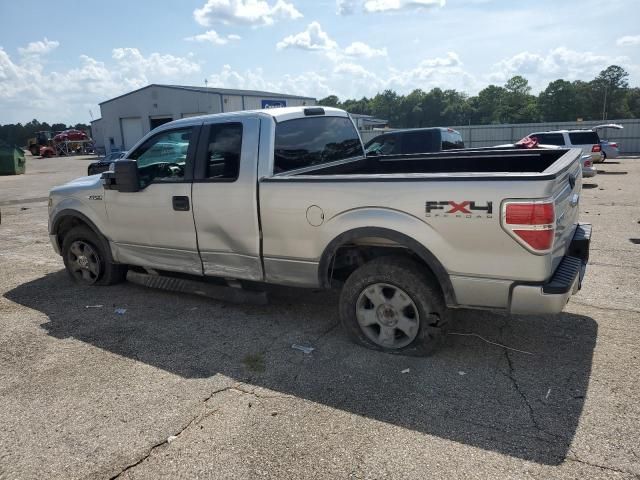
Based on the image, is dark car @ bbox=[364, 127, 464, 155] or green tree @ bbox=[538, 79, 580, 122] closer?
dark car @ bbox=[364, 127, 464, 155]

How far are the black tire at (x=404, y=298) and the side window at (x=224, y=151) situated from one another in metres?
1.50

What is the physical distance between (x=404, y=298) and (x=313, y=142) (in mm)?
1980

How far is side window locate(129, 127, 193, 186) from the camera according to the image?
4.96 m

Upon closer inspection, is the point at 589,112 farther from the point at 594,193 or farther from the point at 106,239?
the point at 106,239

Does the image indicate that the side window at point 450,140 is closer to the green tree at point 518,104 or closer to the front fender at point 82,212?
the front fender at point 82,212

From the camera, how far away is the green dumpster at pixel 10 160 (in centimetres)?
2745

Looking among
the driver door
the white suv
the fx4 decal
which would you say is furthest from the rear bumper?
the white suv

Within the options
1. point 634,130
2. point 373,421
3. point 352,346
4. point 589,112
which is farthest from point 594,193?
point 589,112

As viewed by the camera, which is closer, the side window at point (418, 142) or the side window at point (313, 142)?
the side window at point (313, 142)

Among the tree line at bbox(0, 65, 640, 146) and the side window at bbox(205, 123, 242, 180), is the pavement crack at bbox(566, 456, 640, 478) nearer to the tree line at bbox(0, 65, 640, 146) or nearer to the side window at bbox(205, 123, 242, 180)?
the side window at bbox(205, 123, 242, 180)

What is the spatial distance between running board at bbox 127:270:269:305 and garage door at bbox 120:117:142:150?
3783cm

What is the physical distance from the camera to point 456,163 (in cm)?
514

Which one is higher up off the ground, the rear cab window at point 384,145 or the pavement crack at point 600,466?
the rear cab window at point 384,145

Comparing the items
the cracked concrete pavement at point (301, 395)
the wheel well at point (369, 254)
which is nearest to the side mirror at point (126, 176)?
the cracked concrete pavement at point (301, 395)
